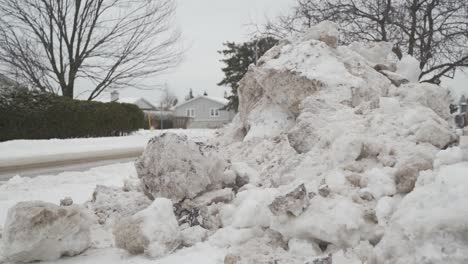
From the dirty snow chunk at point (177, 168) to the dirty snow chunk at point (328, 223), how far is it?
1186 mm

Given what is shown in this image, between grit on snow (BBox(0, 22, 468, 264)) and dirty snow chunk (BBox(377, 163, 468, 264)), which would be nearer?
dirty snow chunk (BBox(377, 163, 468, 264))

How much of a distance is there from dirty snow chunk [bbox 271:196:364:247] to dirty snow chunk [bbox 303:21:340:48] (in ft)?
13.1

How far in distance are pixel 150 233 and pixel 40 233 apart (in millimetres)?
790

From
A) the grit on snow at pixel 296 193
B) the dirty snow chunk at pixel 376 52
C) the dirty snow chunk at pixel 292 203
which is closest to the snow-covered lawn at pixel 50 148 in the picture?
the dirty snow chunk at pixel 376 52

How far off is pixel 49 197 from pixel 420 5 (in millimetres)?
11170

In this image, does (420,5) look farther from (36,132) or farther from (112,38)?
(36,132)

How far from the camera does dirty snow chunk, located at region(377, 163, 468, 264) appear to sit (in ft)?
5.70

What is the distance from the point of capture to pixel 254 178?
3.85m

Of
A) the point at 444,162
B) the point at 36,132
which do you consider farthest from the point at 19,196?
the point at 36,132

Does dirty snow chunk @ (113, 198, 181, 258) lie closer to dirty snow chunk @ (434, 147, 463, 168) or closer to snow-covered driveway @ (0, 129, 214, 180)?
dirty snow chunk @ (434, 147, 463, 168)

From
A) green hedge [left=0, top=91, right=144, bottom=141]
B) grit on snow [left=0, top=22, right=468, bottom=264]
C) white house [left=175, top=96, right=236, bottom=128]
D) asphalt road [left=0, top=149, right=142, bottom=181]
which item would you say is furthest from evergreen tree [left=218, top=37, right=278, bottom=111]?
grit on snow [left=0, top=22, right=468, bottom=264]

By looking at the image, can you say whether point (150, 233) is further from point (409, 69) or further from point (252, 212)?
point (409, 69)

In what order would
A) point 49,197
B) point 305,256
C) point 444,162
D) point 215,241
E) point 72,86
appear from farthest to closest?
point 72,86 → point 49,197 → point 215,241 → point 444,162 → point 305,256

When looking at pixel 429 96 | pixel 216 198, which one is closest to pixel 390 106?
pixel 429 96
